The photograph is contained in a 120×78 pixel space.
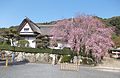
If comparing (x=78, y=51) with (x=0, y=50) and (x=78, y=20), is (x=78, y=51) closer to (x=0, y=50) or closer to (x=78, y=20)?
(x=78, y=20)

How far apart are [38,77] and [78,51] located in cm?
1666

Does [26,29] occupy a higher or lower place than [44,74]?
higher

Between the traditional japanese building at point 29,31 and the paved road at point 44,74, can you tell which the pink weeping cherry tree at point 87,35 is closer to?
the paved road at point 44,74

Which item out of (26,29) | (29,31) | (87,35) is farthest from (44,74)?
(26,29)

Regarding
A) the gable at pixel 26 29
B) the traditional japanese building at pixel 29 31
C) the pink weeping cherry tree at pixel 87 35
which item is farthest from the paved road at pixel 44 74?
the gable at pixel 26 29

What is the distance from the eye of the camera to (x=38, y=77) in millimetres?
12773

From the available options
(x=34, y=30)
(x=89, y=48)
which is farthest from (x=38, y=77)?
(x=34, y=30)

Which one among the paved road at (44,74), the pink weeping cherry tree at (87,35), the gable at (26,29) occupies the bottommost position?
the paved road at (44,74)

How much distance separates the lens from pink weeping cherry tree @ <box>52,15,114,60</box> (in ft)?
92.5

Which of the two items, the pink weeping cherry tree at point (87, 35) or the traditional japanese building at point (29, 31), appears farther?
the traditional japanese building at point (29, 31)

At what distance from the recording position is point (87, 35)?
94.0 feet

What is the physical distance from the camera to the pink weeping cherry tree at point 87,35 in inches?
1110

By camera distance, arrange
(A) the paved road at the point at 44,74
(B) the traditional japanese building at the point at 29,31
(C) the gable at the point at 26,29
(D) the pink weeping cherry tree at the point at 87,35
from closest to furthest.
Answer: (A) the paved road at the point at 44,74 → (D) the pink weeping cherry tree at the point at 87,35 → (B) the traditional japanese building at the point at 29,31 → (C) the gable at the point at 26,29

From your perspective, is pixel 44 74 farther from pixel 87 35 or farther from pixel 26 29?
pixel 26 29
